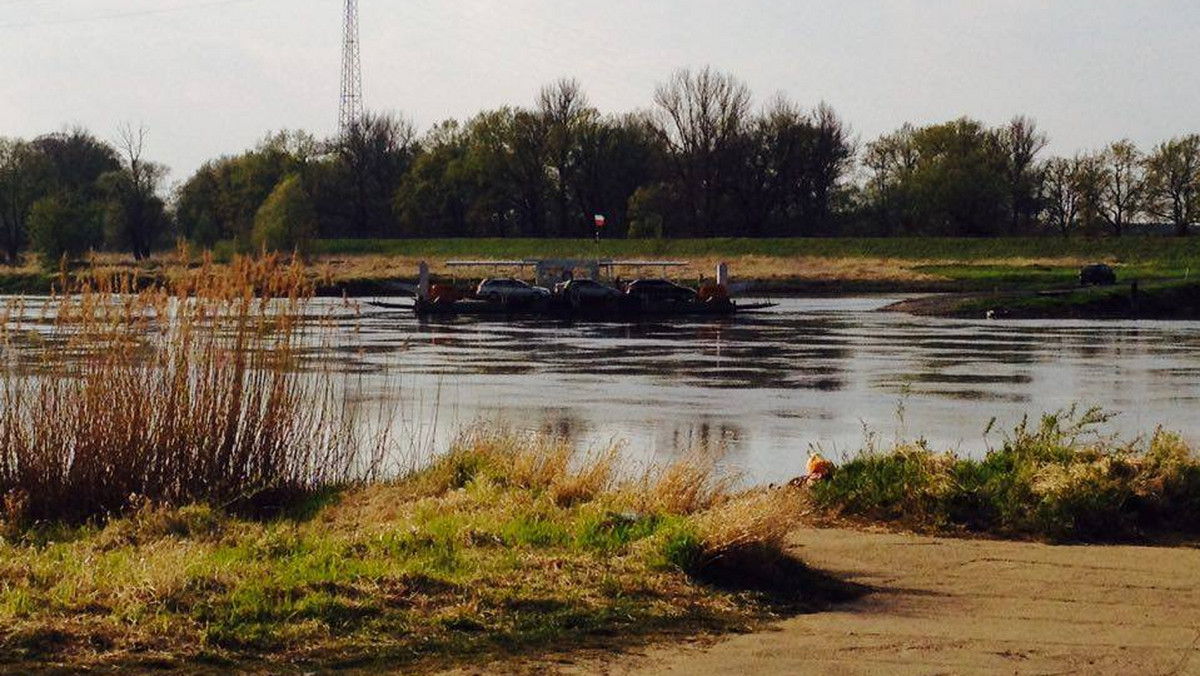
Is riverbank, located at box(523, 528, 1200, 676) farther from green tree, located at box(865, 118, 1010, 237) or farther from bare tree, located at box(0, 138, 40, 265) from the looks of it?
bare tree, located at box(0, 138, 40, 265)

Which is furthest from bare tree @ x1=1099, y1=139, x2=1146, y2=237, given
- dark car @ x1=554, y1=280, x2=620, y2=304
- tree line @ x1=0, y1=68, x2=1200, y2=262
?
dark car @ x1=554, y1=280, x2=620, y2=304

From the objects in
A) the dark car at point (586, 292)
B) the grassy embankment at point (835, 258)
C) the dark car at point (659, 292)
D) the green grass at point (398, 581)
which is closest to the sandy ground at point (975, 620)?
the green grass at point (398, 581)

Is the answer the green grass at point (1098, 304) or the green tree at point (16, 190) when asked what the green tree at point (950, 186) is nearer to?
the green grass at point (1098, 304)

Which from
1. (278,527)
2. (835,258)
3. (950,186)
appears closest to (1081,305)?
(835,258)

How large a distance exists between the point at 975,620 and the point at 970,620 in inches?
1.0

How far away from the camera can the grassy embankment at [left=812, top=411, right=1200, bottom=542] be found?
33.3 ft

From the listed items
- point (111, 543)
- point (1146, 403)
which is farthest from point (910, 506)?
point (1146, 403)

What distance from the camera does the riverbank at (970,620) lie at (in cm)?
686

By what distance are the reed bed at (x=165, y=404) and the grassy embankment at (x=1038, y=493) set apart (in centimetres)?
436

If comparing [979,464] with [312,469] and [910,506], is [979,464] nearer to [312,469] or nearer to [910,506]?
[910,506]

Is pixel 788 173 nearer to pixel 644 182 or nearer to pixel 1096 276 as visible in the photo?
pixel 644 182

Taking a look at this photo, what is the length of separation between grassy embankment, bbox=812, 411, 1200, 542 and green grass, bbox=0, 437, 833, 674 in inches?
43.4

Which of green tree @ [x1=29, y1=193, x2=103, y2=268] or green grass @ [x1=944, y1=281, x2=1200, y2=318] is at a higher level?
green tree @ [x1=29, y1=193, x2=103, y2=268]

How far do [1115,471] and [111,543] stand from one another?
22.6 feet
